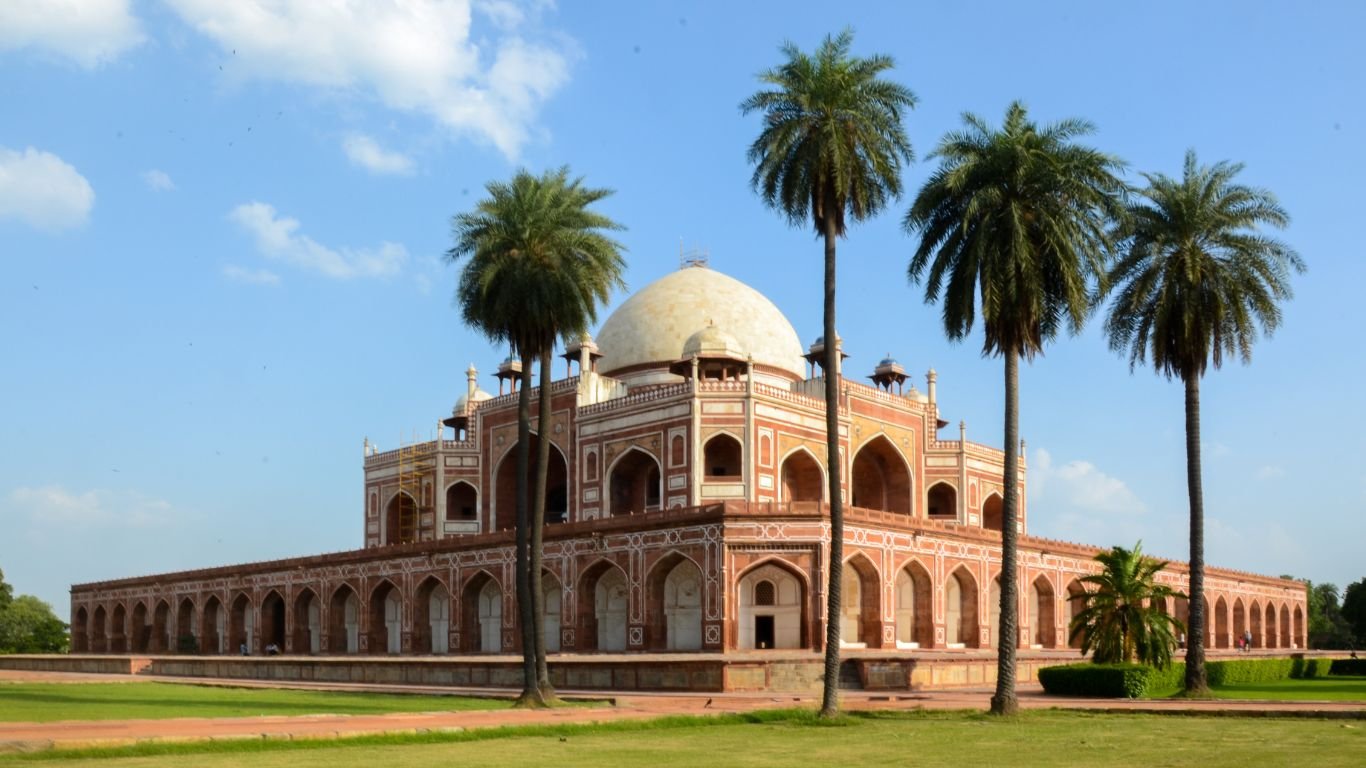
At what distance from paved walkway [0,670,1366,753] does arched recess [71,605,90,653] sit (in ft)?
143

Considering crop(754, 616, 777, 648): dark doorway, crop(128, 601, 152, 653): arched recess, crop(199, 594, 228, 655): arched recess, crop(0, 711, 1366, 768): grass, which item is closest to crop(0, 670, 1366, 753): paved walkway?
crop(0, 711, 1366, 768): grass

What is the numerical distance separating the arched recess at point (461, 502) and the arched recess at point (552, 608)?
38.0 feet

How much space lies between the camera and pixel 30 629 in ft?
258

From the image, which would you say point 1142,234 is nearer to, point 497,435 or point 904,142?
point 904,142

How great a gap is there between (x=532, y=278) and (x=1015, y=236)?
30.0 feet

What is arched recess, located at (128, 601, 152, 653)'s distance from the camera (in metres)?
66.2

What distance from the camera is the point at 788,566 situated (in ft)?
124

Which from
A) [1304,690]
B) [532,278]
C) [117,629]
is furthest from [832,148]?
[117,629]

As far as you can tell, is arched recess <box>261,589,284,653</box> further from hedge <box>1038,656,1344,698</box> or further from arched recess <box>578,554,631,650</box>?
hedge <box>1038,656,1344,698</box>

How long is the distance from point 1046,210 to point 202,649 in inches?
1893

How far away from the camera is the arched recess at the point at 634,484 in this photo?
4872 cm

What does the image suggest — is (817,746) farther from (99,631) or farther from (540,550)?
(99,631)

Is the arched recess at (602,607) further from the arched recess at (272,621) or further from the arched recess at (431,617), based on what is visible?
the arched recess at (272,621)

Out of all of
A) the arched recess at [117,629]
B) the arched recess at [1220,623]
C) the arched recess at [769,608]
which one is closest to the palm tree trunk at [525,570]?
the arched recess at [769,608]
